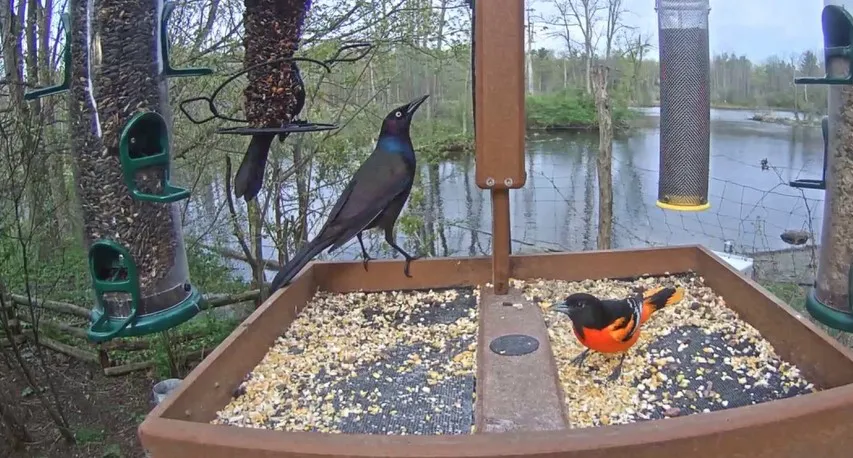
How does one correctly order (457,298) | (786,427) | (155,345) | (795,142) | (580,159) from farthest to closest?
(580,159) → (795,142) → (155,345) → (457,298) → (786,427)

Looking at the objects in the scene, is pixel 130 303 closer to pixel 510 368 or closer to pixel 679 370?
pixel 510 368

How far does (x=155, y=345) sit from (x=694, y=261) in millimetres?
3586

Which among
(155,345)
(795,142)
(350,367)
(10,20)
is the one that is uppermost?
(10,20)

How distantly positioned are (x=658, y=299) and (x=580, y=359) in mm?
398

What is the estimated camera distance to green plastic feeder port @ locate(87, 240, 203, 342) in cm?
185

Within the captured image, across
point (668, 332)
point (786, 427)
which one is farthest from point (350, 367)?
point (786, 427)

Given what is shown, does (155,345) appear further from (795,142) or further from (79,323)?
(795,142)

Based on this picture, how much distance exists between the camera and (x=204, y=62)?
4.75 metres

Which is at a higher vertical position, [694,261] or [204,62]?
[204,62]

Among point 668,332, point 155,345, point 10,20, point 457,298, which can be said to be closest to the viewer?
point 668,332

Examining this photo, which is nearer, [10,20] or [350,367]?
[350,367]

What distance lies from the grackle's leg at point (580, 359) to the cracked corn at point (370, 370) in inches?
10.9

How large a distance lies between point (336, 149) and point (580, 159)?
275cm

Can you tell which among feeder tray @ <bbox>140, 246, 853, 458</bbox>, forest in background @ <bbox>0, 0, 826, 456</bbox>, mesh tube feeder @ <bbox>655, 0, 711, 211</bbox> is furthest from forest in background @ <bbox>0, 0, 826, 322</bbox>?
feeder tray @ <bbox>140, 246, 853, 458</bbox>
